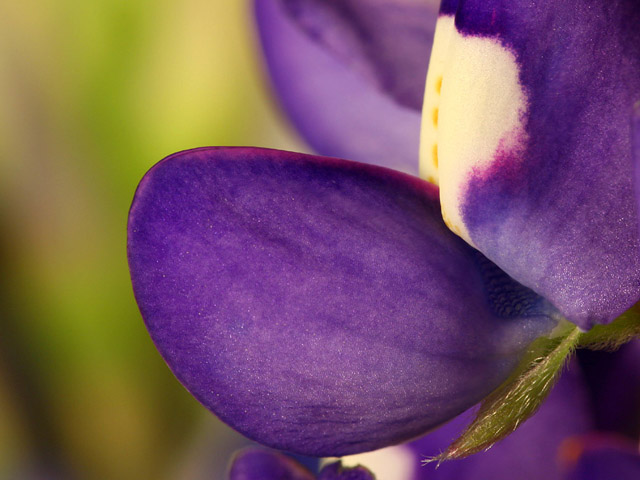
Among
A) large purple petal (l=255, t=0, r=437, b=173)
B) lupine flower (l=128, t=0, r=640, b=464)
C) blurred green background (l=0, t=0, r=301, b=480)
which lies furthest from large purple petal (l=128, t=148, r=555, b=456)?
blurred green background (l=0, t=0, r=301, b=480)

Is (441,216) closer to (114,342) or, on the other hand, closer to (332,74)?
(332,74)

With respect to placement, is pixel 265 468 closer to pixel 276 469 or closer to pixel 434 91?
pixel 276 469

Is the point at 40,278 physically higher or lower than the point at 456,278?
lower

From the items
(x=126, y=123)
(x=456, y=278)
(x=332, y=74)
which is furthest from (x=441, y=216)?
(x=126, y=123)

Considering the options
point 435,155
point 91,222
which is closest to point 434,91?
point 435,155

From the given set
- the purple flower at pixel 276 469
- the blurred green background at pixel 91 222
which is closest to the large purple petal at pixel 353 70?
the blurred green background at pixel 91 222
